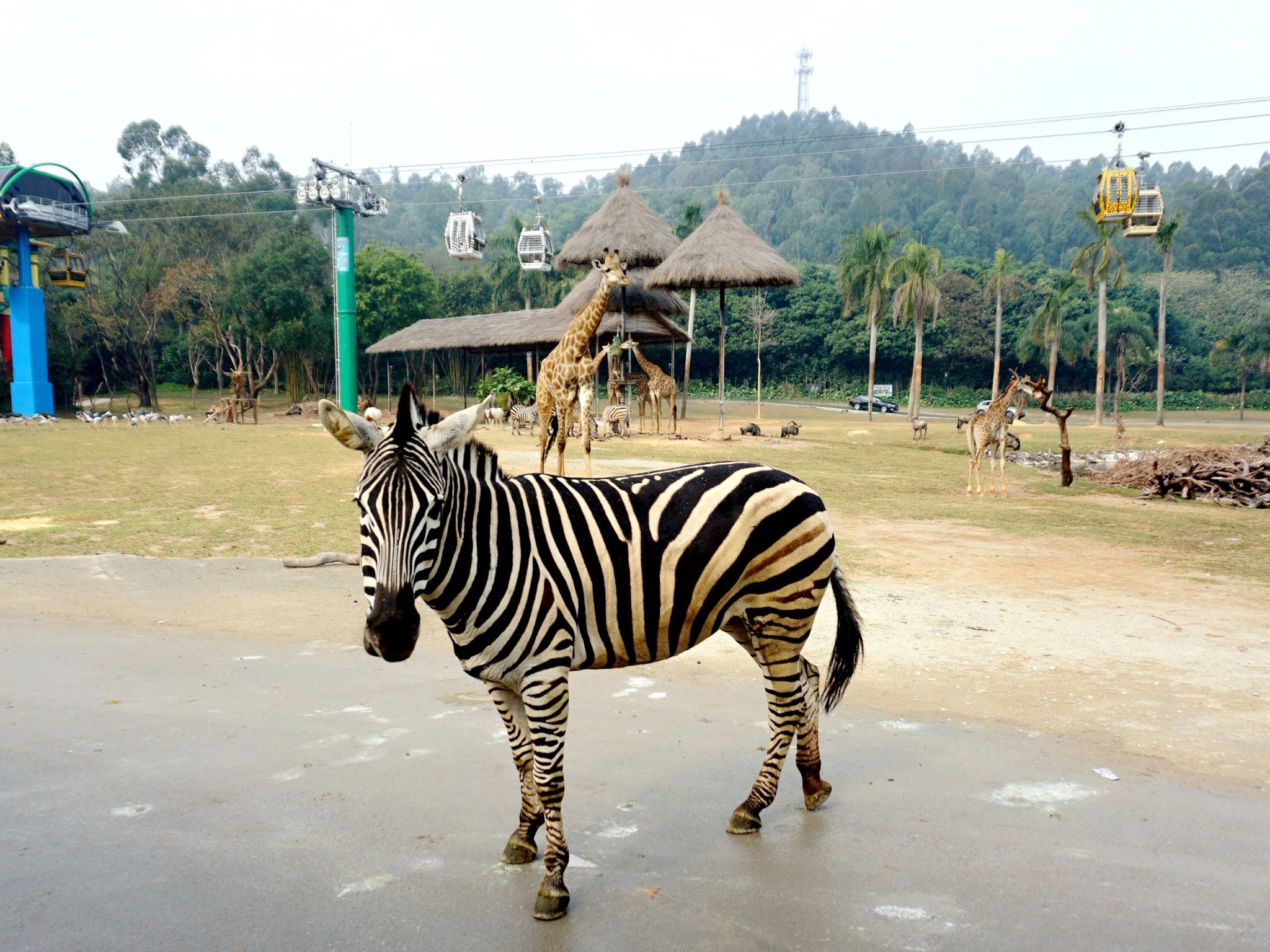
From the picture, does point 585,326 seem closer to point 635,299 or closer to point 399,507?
point 399,507

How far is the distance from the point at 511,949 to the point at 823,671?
11.0 ft

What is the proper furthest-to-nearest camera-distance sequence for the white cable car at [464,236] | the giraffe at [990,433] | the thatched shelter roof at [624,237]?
the thatched shelter roof at [624,237] → the white cable car at [464,236] → the giraffe at [990,433]

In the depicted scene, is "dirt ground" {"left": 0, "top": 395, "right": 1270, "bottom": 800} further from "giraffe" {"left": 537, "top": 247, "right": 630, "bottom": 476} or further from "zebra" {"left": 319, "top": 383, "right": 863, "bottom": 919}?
"zebra" {"left": 319, "top": 383, "right": 863, "bottom": 919}

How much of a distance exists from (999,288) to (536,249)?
24.4 metres

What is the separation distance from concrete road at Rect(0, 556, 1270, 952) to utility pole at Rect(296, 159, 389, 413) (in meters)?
29.6

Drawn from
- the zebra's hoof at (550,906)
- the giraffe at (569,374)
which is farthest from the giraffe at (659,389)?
the zebra's hoof at (550,906)

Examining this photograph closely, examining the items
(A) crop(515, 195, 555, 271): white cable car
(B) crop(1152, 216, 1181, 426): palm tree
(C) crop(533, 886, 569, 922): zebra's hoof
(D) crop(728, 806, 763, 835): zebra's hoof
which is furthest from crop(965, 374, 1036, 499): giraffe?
(B) crop(1152, 216, 1181, 426): palm tree

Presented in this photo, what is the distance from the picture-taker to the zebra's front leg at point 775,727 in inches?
146

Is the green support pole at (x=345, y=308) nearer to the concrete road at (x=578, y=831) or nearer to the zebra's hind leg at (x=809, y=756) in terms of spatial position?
the concrete road at (x=578, y=831)

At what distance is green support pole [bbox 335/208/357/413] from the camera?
1328 inches

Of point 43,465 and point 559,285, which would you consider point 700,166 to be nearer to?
point 559,285

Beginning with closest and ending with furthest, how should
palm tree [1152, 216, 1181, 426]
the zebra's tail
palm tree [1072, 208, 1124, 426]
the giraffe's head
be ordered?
the zebra's tail
the giraffe's head
palm tree [1072, 208, 1124, 426]
palm tree [1152, 216, 1181, 426]

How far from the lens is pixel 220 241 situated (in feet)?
166

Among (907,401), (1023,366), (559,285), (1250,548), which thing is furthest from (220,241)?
(1250,548)
